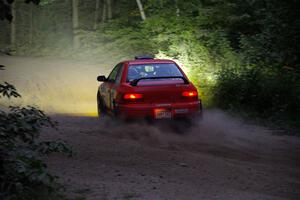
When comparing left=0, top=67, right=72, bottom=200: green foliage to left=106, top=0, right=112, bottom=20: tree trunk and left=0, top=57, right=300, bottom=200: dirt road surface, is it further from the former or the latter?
left=106, top=0, right=112, bottom=20: tree trunk

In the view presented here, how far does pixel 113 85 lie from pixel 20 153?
7310 millimetres

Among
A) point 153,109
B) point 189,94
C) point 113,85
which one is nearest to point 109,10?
point 113,85

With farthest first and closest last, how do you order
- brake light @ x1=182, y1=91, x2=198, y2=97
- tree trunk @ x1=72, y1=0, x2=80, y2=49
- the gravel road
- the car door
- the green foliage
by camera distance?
tree trunk @ x1=72, y1=0, x2=80, y2=49 < the car door < brake light @ x1=182, y1=91, x2=198, y2=97 < the gravel road < the green foliage

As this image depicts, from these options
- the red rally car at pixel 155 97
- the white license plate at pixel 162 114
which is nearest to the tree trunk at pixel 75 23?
the red rally car at pixel 155 97

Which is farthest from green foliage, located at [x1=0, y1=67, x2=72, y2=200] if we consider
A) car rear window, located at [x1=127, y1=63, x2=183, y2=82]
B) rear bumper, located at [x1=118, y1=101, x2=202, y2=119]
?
car rear window, located at [x1=127, y1=63, x2=183, y2=82]

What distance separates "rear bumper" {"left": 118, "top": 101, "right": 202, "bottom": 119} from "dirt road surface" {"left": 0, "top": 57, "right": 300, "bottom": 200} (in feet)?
0.77

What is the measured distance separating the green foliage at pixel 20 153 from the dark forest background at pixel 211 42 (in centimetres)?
101

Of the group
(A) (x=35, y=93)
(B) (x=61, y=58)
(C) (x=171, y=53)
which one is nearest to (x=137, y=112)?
Result: (C) (x=171, y=53)

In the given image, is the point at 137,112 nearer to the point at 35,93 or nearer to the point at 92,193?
the point at 92,193

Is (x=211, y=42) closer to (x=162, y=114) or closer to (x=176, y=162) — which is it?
(x=162, y=114)

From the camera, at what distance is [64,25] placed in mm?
44906

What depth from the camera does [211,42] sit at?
766 inches

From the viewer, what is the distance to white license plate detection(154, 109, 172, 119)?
11.2m

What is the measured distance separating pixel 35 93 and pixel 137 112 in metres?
13.2
